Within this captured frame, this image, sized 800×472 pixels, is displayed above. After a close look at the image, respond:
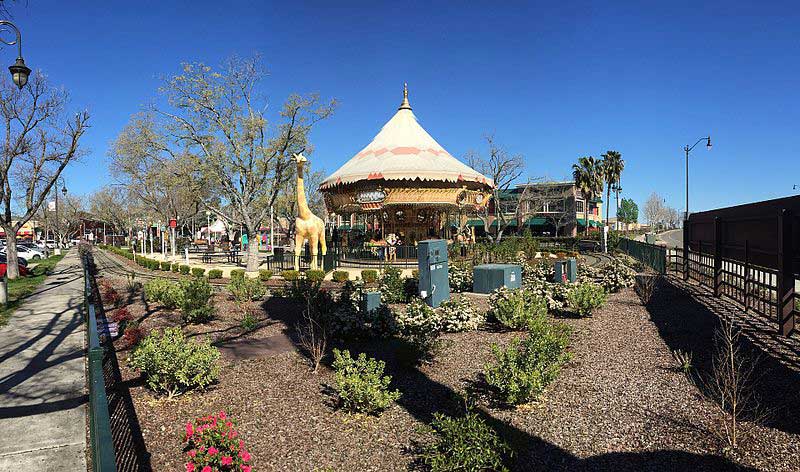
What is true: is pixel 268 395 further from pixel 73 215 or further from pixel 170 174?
pixel 73 215

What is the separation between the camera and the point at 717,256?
14266 millimetres

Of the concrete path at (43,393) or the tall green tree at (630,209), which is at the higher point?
the tall green tree at (630,209)

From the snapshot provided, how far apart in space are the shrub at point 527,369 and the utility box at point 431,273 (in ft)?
21.0

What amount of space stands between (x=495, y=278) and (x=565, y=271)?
4369mm

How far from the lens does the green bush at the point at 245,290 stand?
16.3 m

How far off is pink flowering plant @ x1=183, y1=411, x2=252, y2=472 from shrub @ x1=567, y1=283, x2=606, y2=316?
10170 millimetres

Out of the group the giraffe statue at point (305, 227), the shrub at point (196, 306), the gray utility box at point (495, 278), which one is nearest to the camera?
the shrub at point (196, 306)

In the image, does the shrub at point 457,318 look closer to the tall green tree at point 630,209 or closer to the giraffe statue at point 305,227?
the giraffe statue at point 305,227

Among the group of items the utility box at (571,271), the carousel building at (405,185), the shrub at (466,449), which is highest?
the carousel building at (405,185)

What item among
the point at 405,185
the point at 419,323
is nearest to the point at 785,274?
the point at 419,323

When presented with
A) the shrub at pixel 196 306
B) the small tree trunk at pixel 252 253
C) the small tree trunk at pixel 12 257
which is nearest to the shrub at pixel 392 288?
the shrub at pixel 196 306

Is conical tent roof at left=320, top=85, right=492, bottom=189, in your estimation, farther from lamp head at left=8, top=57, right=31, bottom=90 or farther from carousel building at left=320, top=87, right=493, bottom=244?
lamp head at left=8, top=57, right=31, bottom=90

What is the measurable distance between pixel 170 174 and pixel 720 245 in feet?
99.6

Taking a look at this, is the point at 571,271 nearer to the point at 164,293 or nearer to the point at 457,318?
the point at 457,318
